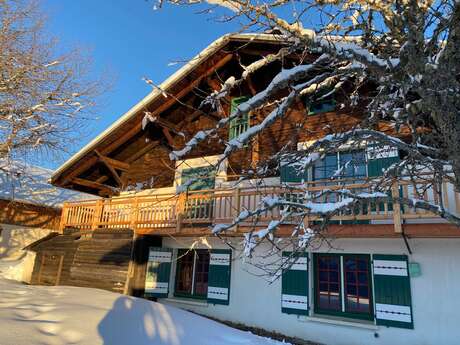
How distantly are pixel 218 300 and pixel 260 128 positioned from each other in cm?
741

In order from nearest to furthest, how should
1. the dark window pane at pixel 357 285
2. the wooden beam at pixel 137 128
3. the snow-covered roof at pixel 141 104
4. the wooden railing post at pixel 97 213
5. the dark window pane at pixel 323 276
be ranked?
the dark window pane at pixel 357 285
the dark window pane at pixel 323 276
the snow-covered roof at pixel 141 104
the wooden beam at pixel 137 128
the wooden railing post at pixel 97 213

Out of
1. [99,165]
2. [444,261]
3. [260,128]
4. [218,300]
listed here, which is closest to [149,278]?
[218,300]

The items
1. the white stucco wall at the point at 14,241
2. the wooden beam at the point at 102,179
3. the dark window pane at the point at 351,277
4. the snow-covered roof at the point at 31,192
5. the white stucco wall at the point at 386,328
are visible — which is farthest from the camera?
the snow-covered roof at the point at 31,192

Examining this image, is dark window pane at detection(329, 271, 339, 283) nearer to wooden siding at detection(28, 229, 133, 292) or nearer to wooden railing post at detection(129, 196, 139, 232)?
wooden siding at detection(28, 229, 133, 292)

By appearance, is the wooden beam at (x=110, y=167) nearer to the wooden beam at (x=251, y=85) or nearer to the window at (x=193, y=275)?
the window at (x=193, y=275)

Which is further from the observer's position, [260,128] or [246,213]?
[246,213]

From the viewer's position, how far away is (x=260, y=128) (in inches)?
141

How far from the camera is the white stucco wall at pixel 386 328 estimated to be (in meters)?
7.27

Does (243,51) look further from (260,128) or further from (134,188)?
(260,128)

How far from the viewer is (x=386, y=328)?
25.3ft

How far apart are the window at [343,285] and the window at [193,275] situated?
11.5 feet

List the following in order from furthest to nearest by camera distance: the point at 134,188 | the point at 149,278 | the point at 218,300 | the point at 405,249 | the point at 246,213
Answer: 1. the point at 134,188
2. the point at 149,278
3. the point at 218,300
4. the point at 405,249
5. the point at 246,213

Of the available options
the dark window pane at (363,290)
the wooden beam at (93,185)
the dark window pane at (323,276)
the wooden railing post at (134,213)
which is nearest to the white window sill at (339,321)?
the dark window pane at (363,290)

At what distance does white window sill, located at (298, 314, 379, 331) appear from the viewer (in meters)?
7.86
